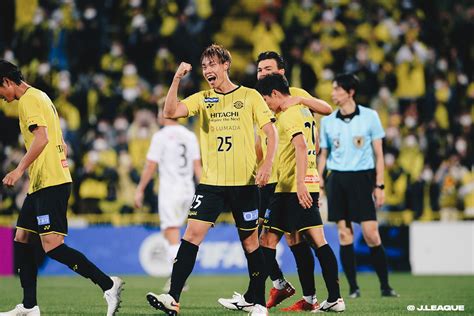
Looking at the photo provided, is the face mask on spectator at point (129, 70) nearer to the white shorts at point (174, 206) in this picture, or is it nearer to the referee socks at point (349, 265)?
the white shorts at point (174, 206)

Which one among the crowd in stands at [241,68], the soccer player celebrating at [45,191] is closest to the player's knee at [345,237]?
the soccer player celebrating at [45,191]

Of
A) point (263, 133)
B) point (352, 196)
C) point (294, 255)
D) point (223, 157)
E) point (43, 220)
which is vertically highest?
point (263, 133)

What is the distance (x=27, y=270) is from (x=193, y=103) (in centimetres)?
214

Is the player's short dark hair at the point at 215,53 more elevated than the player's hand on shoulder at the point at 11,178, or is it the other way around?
the player's short dark hair at the point at 215,53

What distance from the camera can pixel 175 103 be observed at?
324 inches

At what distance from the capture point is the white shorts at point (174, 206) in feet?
44.0

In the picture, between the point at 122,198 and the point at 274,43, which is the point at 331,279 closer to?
the point at 122,198

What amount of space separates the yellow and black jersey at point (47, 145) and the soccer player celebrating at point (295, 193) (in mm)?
2040

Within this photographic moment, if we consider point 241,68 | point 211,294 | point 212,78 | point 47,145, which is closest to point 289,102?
point 212,78

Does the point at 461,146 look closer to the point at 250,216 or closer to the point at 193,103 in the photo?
the point at 250,216

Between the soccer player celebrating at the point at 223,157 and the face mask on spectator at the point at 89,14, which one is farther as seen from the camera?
the face mask on spectator at the point at 89,14

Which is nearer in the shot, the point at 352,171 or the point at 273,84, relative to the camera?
the point at 273,84

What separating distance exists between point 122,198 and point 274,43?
542 cm

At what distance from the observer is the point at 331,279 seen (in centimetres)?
930
